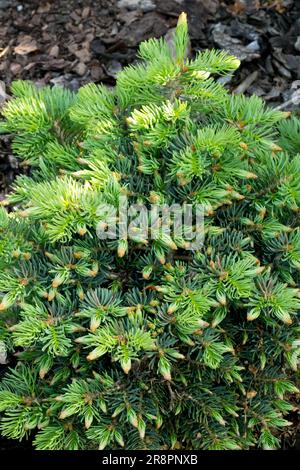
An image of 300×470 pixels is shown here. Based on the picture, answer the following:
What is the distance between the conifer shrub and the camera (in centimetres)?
251

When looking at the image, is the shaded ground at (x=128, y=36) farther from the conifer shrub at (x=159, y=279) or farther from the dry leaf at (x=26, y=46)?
the conifer shrub at (x=159, y=279)

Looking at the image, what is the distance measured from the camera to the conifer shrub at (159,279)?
2.51 meters

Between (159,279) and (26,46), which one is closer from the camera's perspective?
(159,279)

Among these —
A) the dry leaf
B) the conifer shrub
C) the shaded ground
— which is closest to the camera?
the conifer shrub

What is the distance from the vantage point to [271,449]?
2811 mm


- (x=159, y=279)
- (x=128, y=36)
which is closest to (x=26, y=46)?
(x=128, y=36)

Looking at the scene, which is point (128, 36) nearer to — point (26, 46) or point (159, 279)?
point (26, 46)

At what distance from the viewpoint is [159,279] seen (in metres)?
2.62

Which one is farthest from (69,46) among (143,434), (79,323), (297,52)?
(143,434)

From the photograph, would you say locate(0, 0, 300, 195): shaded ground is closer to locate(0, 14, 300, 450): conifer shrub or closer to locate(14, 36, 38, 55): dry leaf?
locate(14, 36, 38, 55): dry leaf

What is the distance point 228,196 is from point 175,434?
0.99m

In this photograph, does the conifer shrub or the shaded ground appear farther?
the shaded ground

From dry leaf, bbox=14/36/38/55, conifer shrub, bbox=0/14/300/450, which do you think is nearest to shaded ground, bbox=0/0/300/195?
dry leaf, bbox=14/36/38/55
